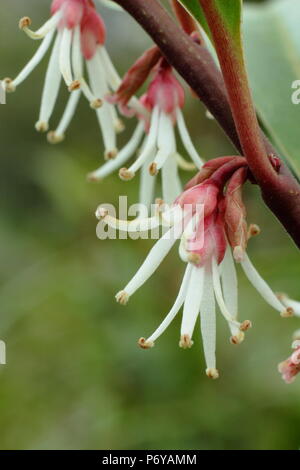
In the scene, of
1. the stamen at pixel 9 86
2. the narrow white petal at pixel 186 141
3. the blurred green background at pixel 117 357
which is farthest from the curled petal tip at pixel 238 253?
the blurred green background at pixel 117 357

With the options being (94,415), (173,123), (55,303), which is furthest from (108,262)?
(173,123)

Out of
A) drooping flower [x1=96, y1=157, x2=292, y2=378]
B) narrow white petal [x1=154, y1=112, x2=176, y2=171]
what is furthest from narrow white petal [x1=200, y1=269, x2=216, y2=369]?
narrow white petal [x1=154, y1=112, x2=176, y2=171]

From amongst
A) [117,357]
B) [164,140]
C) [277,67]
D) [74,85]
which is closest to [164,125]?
[164,140]

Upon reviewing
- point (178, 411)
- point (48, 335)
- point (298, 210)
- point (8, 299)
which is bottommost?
point (298, 210)

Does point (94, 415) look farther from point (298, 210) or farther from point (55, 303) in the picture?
point (298, 210)

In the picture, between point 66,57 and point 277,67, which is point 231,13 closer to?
point 66,57

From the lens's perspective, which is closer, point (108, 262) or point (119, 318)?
point (119, 318)
